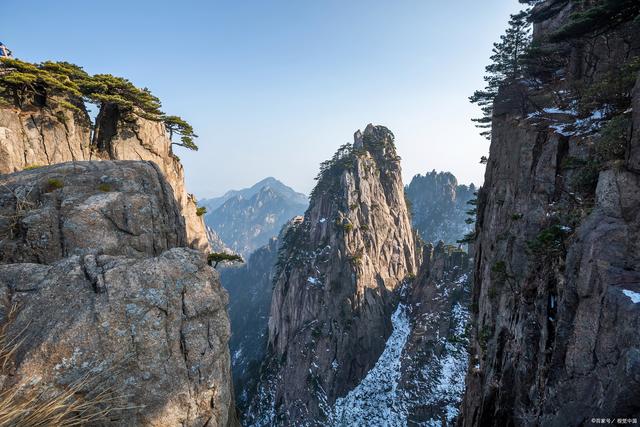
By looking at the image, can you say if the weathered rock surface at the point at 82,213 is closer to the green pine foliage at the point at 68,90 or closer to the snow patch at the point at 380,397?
the green pine foliage at the point at 68,90

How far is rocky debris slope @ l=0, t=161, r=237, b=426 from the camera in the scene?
9031 millimetres

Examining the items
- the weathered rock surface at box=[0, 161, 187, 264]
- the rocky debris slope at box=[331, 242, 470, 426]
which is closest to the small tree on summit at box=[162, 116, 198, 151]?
the weathered rock surface at box=[0, 161, 187, 264]

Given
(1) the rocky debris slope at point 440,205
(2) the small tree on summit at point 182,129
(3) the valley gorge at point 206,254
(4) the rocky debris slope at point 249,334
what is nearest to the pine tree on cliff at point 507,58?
(3) the valley gorge at point 206,254

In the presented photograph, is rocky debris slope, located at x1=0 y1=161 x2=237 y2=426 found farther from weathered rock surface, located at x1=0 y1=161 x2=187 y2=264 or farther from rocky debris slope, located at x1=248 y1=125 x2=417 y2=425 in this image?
rocky debris slope, located at x1=248 y1=125 x2=417 y2=425

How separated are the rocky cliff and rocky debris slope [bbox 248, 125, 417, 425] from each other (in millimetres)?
45715

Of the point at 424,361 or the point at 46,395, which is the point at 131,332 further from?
the point at 424,361

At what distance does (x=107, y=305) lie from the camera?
10219 mm

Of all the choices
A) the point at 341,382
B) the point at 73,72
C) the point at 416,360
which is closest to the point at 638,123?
the point at 73,72

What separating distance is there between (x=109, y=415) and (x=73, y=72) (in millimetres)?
29380

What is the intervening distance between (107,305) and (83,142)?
Result: 24.0 meters

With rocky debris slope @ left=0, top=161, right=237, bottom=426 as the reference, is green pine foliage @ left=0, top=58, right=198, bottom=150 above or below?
above

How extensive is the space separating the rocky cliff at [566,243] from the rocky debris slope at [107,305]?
1272 centimetres

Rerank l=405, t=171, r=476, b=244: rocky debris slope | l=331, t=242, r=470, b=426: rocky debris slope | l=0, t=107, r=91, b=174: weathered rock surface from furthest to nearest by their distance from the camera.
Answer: l=405, t=171, r=476, b=244: rocky debris slope, l=331, t=242, r=470, b=426: rocky debris slope, l=0, t=107, r=91, b=174: weathered rock surface

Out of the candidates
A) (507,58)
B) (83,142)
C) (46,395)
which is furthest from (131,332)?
(507,58)
